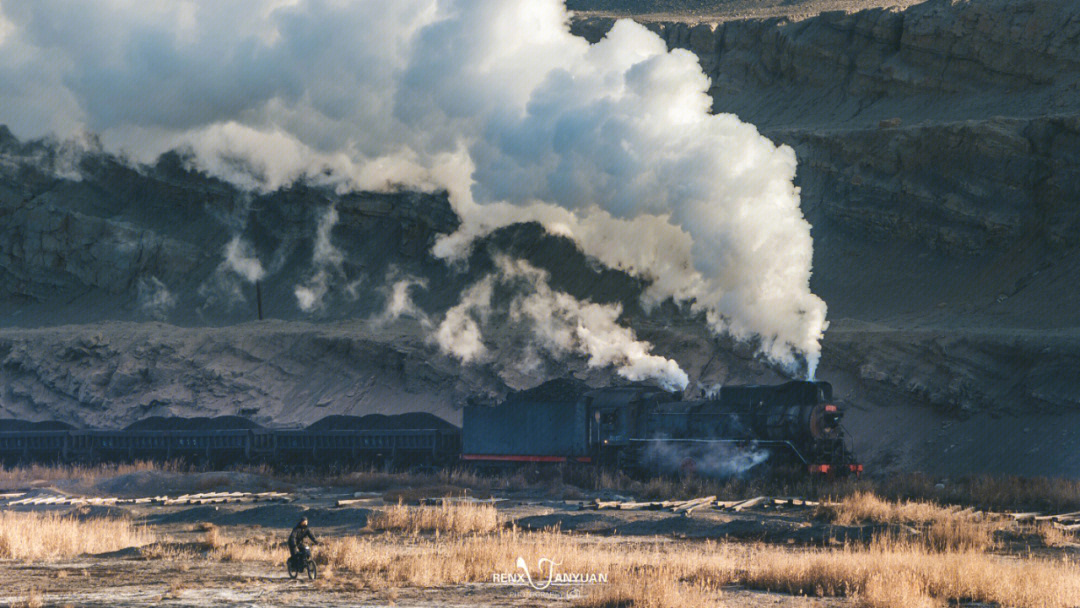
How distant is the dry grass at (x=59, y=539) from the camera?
21984 millimetres

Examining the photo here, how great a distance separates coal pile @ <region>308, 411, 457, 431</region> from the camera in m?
43.8

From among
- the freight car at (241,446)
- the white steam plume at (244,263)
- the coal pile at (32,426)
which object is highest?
the white steam plume at (244,263)

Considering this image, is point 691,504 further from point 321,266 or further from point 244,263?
point 244,263

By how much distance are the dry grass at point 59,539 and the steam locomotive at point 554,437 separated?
1588 cm

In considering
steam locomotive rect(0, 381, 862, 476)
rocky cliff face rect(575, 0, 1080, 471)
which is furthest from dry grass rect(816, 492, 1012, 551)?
rocky cliff face rect(575, 0, 1080, 471)

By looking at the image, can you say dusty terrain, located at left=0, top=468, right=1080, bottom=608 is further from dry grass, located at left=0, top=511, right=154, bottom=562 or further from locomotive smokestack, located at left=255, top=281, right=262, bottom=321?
locomotive smokestack, located at left=255, top=281, right=262, bottom=321

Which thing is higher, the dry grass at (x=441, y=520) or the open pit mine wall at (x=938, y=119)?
the open pit mine wall at (x=938, y=119)

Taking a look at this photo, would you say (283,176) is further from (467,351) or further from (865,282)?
(865,282)

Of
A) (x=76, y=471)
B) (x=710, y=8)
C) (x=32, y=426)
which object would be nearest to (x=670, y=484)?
(x=76, y=471)

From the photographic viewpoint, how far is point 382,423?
45.1 metres

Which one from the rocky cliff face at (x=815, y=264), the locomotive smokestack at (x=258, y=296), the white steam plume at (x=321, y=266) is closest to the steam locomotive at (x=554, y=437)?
the rocky cliff face at (x=815, y=264)

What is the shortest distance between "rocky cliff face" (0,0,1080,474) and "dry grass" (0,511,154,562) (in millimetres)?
27536

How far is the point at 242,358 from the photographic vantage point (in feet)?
202

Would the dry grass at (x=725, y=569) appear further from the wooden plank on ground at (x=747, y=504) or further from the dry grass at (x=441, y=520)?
the wooden plank on ground at (x=747, y=504)
